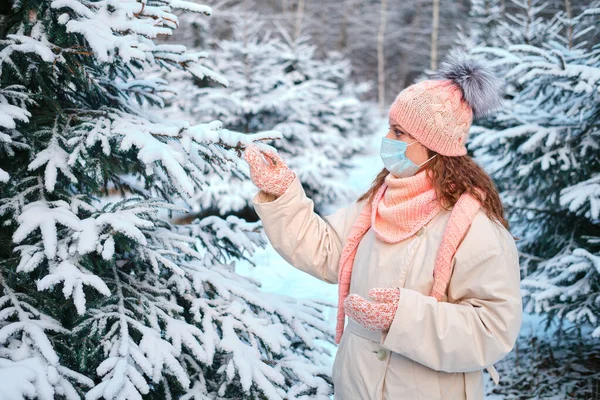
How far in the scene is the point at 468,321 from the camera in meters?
1.59

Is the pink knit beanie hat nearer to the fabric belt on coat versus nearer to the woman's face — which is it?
the woman's face

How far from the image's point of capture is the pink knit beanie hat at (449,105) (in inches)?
70.5

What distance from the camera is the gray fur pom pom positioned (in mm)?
1796

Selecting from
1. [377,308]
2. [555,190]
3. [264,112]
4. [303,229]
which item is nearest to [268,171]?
[303,229]

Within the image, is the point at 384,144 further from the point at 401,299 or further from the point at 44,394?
the point at 44,394

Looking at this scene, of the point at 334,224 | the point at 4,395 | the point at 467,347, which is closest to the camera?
the point at 4,395

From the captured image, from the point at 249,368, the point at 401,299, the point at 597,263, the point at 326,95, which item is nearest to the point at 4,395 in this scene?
the point at 249,368

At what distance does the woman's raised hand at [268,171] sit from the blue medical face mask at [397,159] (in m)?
0.42

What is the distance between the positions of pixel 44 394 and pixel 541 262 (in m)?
4.21

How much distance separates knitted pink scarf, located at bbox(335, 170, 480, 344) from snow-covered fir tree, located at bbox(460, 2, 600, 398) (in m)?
2.17

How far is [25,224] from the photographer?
5.38 ft

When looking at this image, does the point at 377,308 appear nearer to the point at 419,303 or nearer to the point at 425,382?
the point at 419,303

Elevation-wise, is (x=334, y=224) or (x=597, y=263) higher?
(x=334, y=224)

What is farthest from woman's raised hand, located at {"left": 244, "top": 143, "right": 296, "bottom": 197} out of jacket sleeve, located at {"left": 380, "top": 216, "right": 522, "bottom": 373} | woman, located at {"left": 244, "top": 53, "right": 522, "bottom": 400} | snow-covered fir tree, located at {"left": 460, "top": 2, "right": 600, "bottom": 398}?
snow-covered fir tree, located at {"left": 460, "top": 2, "right": 600, "bottom": 398}
